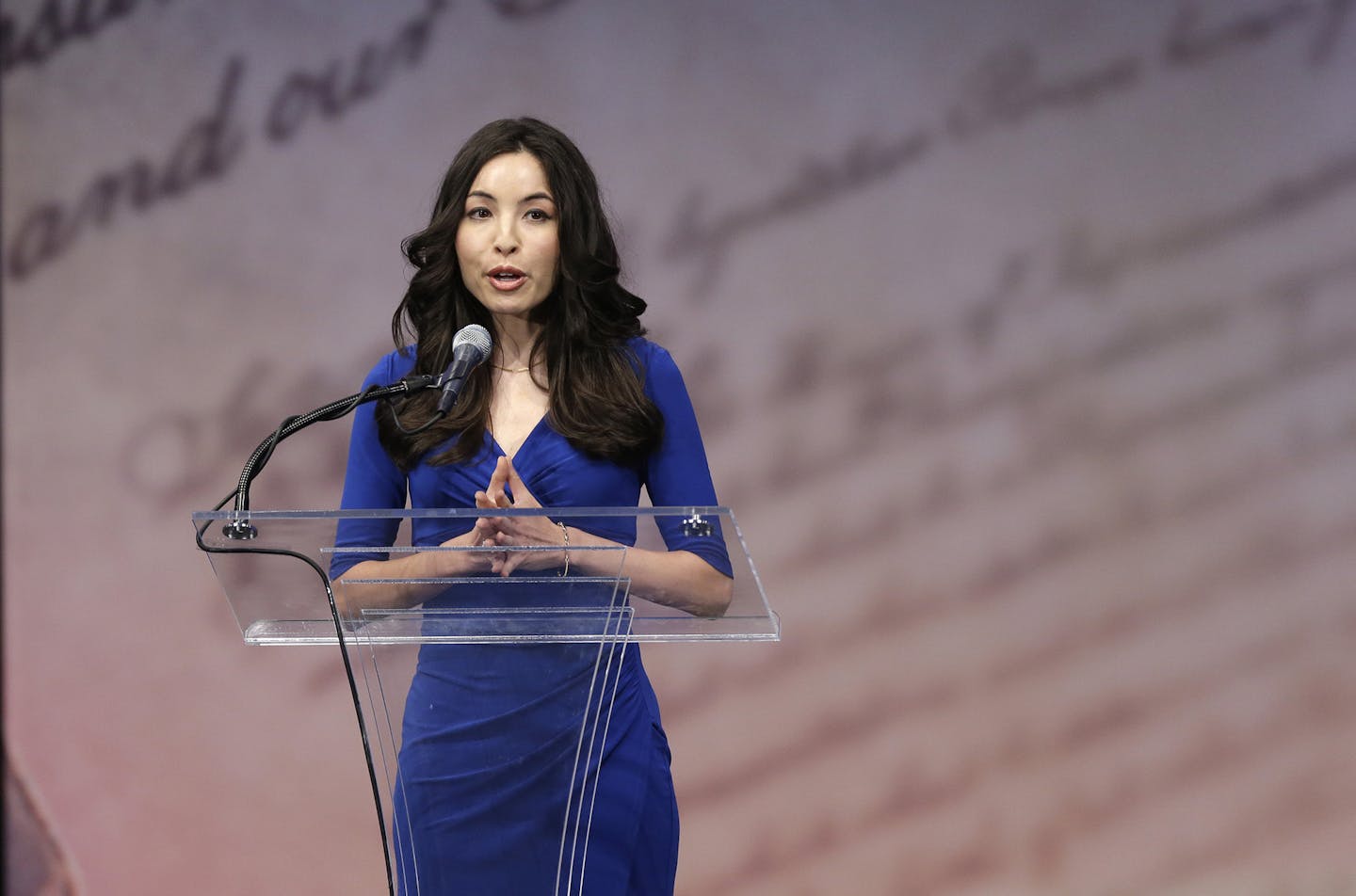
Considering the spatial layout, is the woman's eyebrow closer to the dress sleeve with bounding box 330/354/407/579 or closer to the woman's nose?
the woman's nose

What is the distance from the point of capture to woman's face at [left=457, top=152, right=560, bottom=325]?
5.95 ft

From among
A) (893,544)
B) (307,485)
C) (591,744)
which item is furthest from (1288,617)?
(591,744)

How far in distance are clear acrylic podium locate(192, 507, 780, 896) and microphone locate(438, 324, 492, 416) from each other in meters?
0.14

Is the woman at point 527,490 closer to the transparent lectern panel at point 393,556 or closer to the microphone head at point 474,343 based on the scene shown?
the transparent lectern panel at point 393,556

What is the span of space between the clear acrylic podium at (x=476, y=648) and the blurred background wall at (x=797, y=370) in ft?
6.51

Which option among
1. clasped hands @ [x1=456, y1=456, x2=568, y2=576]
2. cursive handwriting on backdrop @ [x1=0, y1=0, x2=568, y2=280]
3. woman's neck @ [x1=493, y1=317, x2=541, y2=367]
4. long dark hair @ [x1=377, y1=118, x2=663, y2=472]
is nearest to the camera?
clasped hands @ [x1=456, y1=456, x2=568, y2=576]

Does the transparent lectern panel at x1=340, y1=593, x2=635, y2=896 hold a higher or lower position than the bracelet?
lower

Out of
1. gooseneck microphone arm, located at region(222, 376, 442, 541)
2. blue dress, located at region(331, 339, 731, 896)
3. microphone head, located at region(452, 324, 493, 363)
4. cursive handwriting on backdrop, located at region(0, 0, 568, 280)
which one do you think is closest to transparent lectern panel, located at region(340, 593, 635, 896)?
blue dress, located at region(331, 339, 731, 896)

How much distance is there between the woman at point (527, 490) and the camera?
1.34 metres

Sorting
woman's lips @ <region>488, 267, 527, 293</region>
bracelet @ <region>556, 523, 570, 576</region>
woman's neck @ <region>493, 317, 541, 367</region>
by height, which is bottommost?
bracelet @ <region>556, 523, 570, 576</region>

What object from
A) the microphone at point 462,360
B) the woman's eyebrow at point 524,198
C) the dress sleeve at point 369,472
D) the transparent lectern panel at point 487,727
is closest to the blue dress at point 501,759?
Answer: the transparent lectern panel at point 487,727

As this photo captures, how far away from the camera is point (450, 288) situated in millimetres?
1892

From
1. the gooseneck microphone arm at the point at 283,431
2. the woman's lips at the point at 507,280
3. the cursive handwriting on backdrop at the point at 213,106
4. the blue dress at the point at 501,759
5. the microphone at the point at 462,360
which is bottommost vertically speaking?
the blue dress at the point at 501,759

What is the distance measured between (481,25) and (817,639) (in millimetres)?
1682
